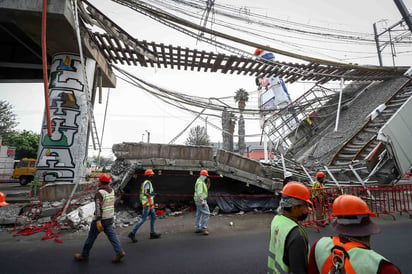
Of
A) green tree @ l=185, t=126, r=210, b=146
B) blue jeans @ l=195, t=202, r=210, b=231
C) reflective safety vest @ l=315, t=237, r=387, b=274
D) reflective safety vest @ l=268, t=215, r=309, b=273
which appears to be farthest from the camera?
green tree @ l=185, t=126, r=210, b=146

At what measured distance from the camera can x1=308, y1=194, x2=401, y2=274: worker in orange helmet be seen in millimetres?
1115

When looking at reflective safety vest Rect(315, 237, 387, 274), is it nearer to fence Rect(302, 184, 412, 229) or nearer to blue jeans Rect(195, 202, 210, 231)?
blue jeans Rect(195, 202, 210, 231)

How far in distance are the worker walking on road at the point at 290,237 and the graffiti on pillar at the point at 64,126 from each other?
847 centimetres

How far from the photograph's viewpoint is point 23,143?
26.5 metres

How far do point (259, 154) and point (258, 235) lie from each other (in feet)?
150

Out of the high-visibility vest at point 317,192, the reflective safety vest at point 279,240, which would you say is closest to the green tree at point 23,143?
the high-visibility vest at point 317,192

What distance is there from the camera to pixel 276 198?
8281mm

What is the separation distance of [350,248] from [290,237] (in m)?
0.42

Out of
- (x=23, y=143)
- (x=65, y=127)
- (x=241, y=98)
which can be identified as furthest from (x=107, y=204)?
(x=23, y=143)

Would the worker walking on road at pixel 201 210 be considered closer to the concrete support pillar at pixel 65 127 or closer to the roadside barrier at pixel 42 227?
the roadside barrier at pixel 42 227

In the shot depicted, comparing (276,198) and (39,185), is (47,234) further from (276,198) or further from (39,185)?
(276,198)

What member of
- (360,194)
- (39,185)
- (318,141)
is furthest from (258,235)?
(318,141)

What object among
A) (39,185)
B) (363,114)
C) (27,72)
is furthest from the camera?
(27,72)

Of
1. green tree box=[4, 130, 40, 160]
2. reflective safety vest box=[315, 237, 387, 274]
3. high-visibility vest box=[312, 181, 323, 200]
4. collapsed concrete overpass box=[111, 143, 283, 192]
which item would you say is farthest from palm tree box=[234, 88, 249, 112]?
green tree box=[4, 130, 40, 160]
